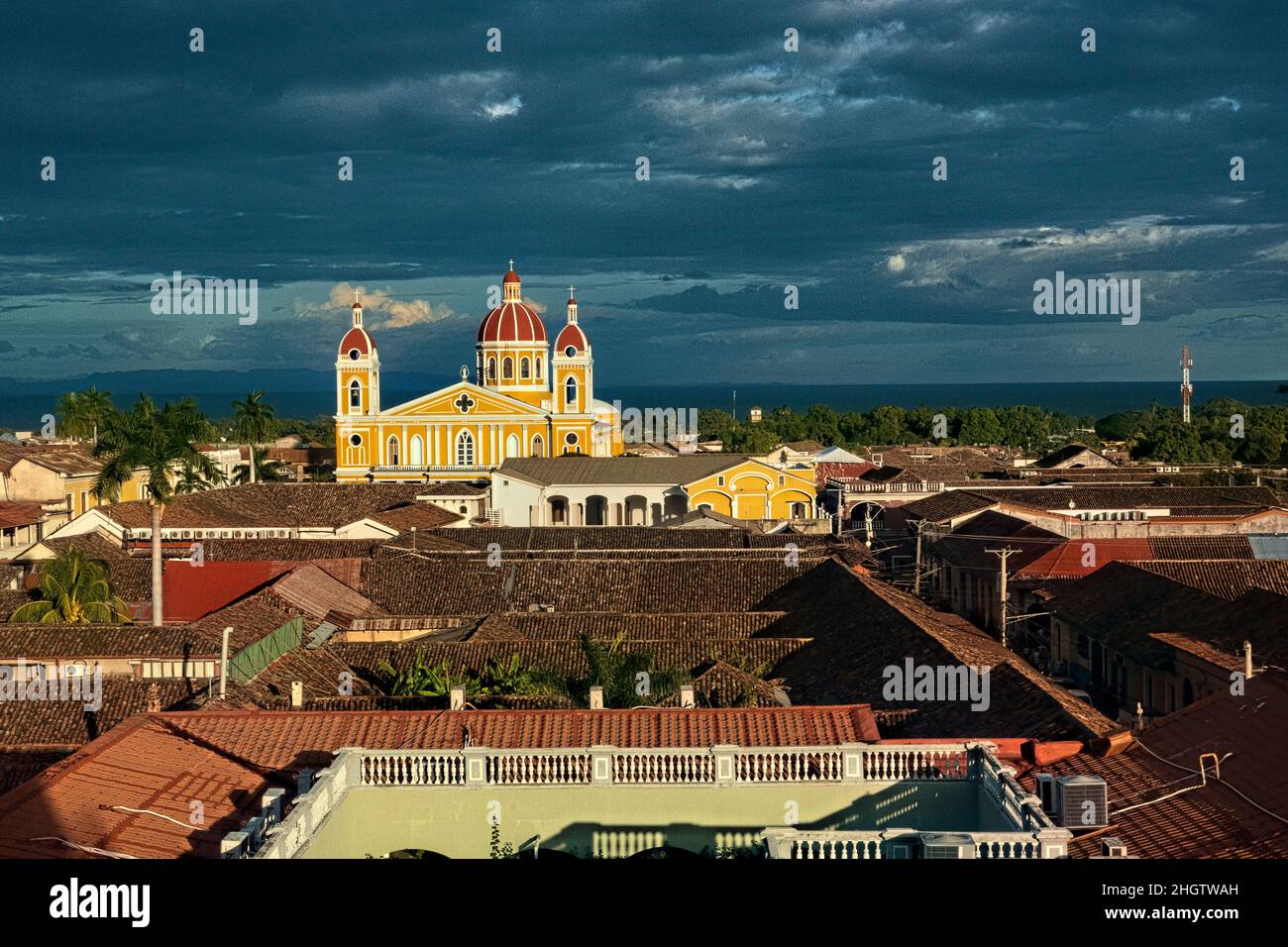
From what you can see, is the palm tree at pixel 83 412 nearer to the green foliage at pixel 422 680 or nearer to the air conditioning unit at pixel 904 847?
the green foliage at pixel 422 680

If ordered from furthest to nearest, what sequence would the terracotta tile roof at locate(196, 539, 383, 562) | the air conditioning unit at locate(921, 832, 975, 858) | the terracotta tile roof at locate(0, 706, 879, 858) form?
1. the terracotta tile roof at locate(196, 539, 383, 562)
2. the terracotta tile roof at locate(0, 706, 879, 858)
3. the air conditioning unit at locate(921, 832, 975, 858)

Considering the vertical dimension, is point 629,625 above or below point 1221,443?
below

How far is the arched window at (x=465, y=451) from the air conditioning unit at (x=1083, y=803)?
8377 centimetres

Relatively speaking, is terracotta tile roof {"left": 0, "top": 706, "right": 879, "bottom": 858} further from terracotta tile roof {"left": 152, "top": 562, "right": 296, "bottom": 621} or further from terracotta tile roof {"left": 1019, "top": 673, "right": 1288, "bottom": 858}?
terracotta tile roof {"left": 152, "top": 562, "right": 296, "bottom": 621}

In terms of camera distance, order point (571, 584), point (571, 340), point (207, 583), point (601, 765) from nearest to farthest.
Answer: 1. point (601, 765)
2. point (207, 583)
3. point (571, 584)
4. point (571, 340)

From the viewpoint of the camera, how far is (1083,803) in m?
14.4

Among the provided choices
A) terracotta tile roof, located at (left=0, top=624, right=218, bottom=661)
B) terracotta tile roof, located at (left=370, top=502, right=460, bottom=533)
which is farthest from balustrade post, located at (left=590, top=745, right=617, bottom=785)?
terracotta tile roof, located at (left=370, top=502, right=460, bottom=533)

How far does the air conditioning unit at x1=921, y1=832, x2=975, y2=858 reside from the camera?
11797 millimetres

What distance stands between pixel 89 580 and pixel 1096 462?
248ft

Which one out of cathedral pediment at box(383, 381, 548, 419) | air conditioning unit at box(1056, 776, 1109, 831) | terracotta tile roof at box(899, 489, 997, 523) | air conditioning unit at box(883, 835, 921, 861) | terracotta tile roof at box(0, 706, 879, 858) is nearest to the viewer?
air conditioning unit at box(883, 835, 921, 861)

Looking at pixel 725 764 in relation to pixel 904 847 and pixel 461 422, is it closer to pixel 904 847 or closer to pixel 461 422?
pixel 904 847

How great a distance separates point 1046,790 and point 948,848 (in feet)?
12.5

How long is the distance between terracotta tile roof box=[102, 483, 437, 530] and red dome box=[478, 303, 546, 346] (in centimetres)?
2723

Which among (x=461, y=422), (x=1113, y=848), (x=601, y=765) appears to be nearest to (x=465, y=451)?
(x=461, y=422)
